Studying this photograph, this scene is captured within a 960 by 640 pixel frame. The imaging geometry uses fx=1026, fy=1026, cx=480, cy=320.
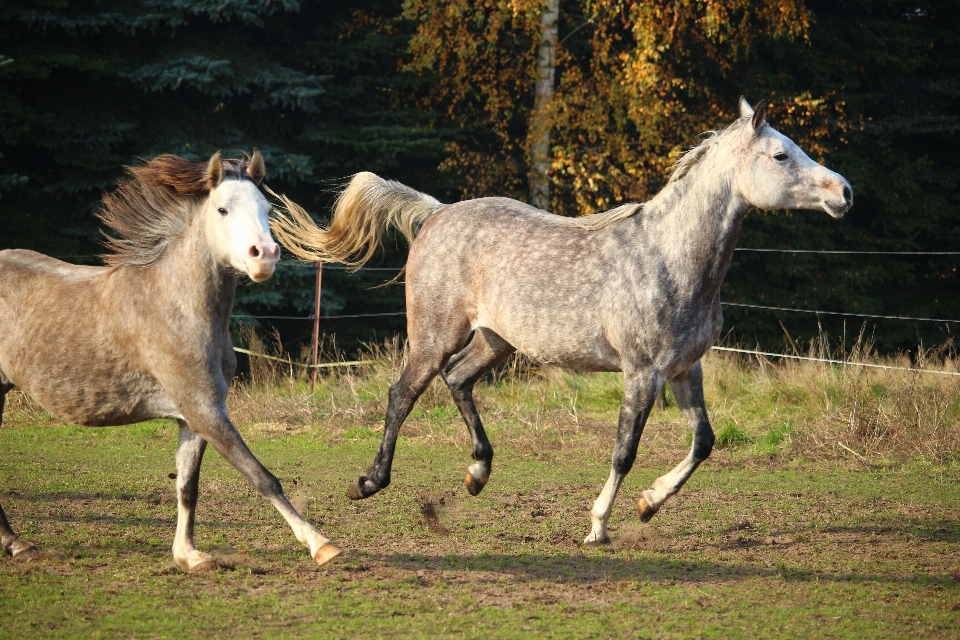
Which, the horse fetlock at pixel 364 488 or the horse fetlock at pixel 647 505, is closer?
the horse fetlock at pixel 647 505

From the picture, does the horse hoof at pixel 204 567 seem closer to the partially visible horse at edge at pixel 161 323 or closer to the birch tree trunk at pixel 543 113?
the partially visible horse at edge at pixel 161 323

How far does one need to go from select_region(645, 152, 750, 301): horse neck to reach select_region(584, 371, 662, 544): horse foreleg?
0.58 m

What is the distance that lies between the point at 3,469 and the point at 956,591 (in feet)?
21.1

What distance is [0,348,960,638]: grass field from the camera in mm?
4227

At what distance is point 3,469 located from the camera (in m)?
7.63

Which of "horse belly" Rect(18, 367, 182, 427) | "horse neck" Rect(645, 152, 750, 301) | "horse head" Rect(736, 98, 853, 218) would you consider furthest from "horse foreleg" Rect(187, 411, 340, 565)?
"horse head" Rect(736, 98, 853, 218)

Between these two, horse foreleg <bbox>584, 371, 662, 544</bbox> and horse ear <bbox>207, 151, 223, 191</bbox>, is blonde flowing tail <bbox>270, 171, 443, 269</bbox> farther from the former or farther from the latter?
horse ear <bbox>207, 151, 223, 191</bbox>

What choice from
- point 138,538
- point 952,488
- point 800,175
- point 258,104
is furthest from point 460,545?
point 258,104

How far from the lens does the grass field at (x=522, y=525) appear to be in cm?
423

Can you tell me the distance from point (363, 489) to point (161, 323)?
2.08 meters

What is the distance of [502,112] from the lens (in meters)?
17.5

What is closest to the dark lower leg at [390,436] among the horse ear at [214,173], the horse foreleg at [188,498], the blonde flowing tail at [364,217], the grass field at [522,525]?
the grass field at [522,525]

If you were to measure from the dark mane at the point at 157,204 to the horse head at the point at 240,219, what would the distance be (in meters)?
0.05

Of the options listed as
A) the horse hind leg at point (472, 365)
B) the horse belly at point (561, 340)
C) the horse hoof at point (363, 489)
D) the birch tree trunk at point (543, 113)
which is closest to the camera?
the horse belly at point (561, 340)
